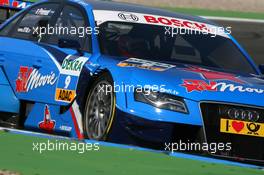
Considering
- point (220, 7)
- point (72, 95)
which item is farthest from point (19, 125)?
point (220, 7)

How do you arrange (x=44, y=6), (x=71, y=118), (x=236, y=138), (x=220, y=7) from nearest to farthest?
1. (x=236, y=138)
2. (x=71, y=118)
3. (x=44, y=6)
4. (x=220, y=7)

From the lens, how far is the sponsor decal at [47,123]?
8366 mm

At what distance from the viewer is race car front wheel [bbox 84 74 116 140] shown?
7571 millimetres

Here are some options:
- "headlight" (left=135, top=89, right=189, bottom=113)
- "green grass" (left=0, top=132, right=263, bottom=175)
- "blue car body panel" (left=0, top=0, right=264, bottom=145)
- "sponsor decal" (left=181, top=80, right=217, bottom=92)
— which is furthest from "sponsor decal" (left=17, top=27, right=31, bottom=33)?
"green grass" (left=0, top=132, right=263, bottom=175)

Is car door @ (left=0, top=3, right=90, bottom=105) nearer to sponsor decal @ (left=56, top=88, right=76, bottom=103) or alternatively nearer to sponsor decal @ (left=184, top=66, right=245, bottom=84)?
sponsor decal @ (left=56, top=88, right=76, bottom=103)

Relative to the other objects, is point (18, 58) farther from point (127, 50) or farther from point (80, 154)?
point (80, 154)

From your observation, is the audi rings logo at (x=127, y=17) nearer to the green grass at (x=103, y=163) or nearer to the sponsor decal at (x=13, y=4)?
the green grass at (x=103, y=163)

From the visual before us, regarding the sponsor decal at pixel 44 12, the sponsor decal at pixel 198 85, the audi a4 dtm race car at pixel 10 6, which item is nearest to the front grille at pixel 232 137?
the sponsor decal at pixel 198 85

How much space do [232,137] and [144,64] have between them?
43.4 inches

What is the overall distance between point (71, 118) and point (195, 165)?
91.7 inches

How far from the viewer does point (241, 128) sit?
737 centimetres

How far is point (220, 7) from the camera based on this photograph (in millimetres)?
21953

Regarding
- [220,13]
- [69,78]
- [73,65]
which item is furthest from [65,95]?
[220,13]

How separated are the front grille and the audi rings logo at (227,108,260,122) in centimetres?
2
